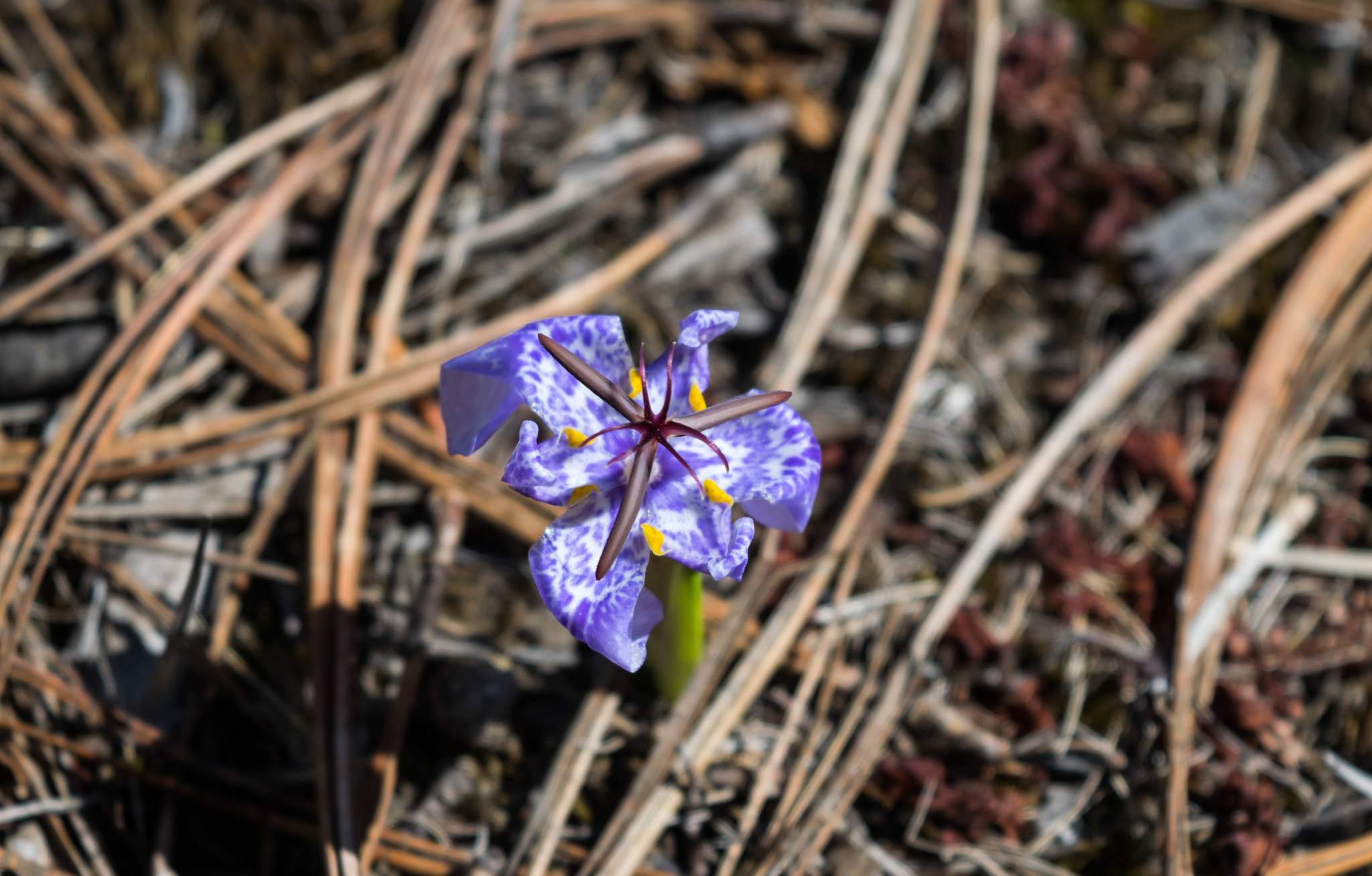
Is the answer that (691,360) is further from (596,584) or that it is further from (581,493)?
(596,584)

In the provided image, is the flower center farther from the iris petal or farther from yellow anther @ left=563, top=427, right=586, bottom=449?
the iris petal

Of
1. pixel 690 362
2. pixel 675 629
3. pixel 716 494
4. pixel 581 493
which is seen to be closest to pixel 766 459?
pixel 716 494

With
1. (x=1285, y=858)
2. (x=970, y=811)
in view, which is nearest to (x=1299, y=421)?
(x=1285, y=858)

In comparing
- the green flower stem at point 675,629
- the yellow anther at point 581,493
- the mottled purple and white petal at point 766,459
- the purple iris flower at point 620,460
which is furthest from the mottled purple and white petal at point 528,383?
the green flower stem at point 675,629

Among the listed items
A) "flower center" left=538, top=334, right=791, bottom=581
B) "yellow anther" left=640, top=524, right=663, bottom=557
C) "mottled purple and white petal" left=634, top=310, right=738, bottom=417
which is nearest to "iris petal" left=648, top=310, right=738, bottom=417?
"mottled purple and white petal" left=634, top=310, right=738, bottom=417

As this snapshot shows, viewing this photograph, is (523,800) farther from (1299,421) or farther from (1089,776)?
(1299,421)
